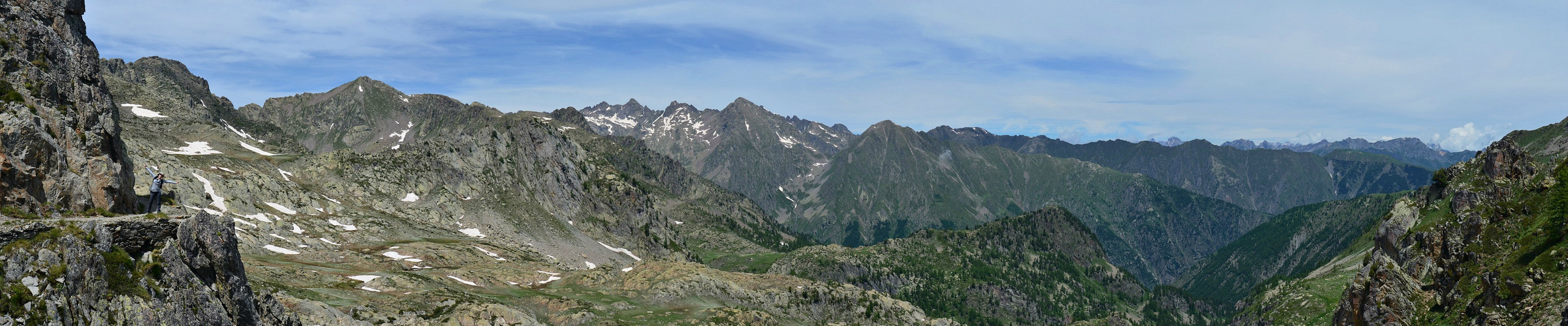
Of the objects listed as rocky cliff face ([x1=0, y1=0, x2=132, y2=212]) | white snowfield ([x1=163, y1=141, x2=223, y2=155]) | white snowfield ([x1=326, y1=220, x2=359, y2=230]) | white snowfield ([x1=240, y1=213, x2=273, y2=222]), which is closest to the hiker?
rocky cliff face ([x1=0, y1=0, x2=132, y2=212])

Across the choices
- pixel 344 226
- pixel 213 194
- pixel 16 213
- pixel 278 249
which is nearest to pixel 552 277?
pixel 278 249

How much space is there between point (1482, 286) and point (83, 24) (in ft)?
325

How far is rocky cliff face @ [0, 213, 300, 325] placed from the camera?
2856cm

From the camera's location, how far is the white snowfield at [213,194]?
11663 centimetres

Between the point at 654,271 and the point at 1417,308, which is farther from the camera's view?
the point at 654,271

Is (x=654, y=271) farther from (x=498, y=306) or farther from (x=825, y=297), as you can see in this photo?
(x=498, y=306)

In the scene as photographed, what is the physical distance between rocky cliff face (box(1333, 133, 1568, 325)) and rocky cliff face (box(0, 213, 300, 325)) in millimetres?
64815

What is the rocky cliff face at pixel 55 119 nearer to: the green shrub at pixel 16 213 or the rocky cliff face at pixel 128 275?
the green shrub at pixel 16 213

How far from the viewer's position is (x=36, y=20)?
50.3 metres

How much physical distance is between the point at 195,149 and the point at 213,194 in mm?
44014

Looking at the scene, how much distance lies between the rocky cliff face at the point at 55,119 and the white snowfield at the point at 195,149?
109134 millimetres

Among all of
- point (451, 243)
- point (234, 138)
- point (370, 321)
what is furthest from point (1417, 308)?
point (234, 138)

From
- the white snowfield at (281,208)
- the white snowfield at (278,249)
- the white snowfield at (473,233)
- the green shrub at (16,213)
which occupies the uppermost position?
the green shrub at (16,213)

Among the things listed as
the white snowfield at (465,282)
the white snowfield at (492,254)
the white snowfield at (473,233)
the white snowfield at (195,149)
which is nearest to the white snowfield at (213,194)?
the white snowfield at (195,149)
